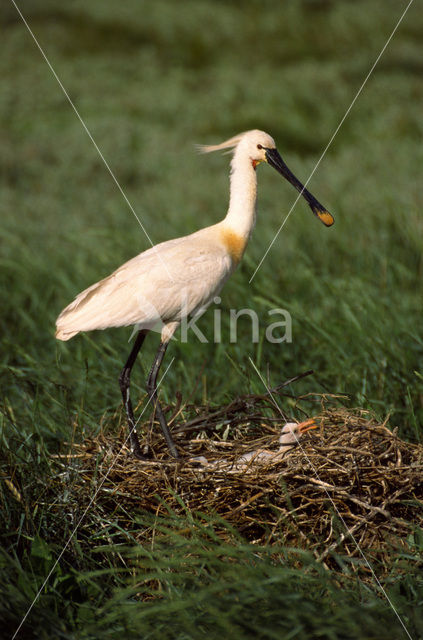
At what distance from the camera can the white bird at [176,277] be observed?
439cm

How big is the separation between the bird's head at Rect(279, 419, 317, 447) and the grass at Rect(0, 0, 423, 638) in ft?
2.12

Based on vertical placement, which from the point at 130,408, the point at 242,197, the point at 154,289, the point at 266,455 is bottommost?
the point at 266,455

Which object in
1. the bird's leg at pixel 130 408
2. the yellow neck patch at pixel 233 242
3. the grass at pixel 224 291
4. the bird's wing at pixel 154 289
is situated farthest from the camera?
the yellow neck patch at pixel 233 242

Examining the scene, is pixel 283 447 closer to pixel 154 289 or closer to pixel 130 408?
pixel 130 408

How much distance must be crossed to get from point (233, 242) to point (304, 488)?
155 cm

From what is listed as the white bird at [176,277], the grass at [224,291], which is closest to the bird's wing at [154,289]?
the white bird at [176,277]

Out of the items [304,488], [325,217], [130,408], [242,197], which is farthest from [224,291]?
[304,488]

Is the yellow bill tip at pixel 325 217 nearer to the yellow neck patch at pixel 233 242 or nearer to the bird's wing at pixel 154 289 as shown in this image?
the yellow neck patch at pixel 233 242

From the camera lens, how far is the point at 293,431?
411cm

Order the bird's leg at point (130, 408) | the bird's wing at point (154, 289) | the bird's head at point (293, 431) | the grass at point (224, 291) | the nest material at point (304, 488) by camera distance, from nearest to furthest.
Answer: the grass at point (224, 291) < the nest material at point (304, 488) < the bird's head at point (293, 431) < the bird's leg at point (130, 408) < the bird's wing at point (154, 289)

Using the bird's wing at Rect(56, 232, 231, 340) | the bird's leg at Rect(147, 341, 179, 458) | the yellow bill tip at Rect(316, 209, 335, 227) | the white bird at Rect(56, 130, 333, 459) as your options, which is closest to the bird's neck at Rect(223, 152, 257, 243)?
the white bird at Rect(56, 130, 333, 459)

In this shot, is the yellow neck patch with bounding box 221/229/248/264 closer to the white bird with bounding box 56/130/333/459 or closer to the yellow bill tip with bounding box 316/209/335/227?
the white bird with bounding box 56/130/333/459

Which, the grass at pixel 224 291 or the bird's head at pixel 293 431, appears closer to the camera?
the grass at pixel 224 291

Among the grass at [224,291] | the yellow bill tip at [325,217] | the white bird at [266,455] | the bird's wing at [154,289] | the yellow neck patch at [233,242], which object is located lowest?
the grass at [224,291]
